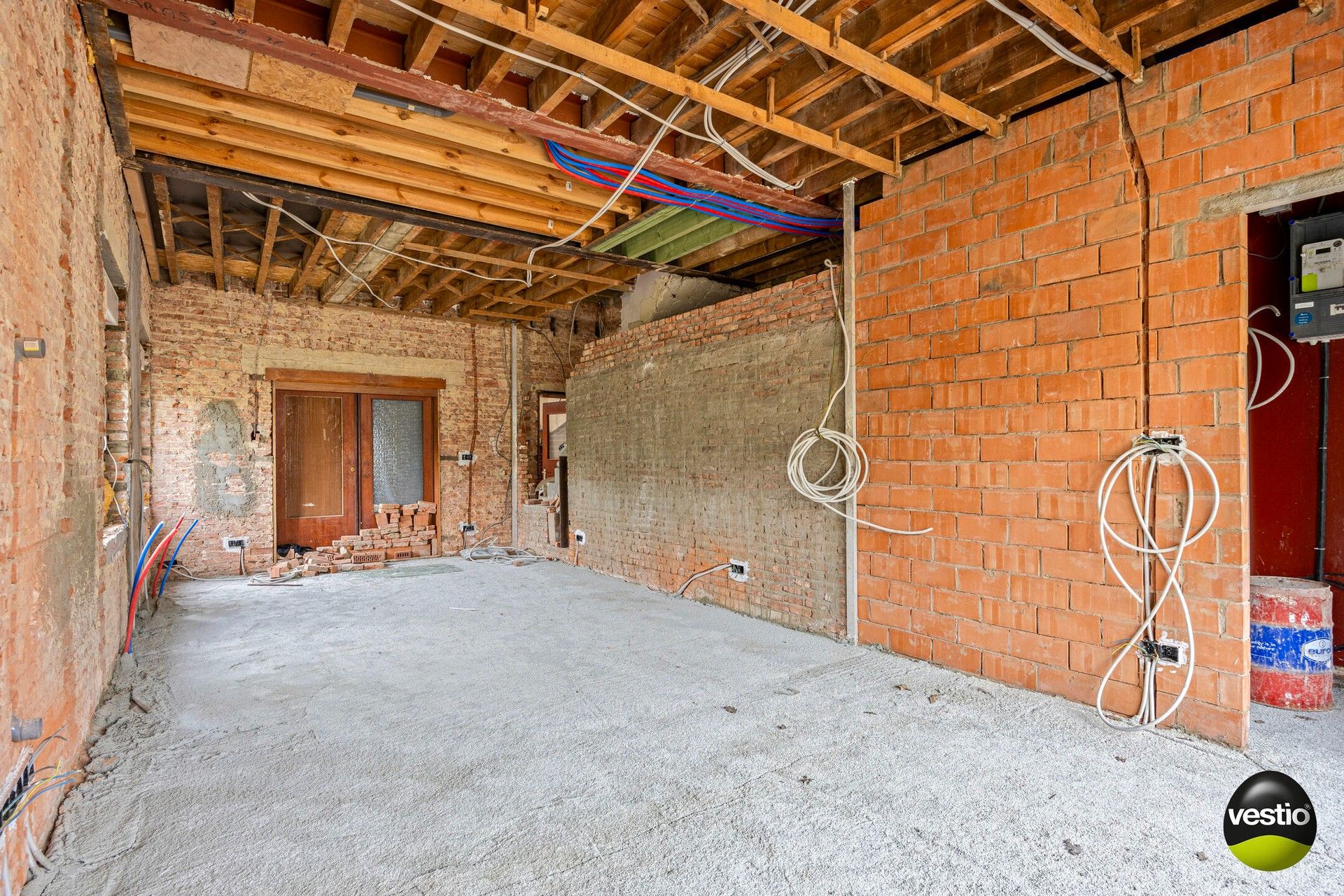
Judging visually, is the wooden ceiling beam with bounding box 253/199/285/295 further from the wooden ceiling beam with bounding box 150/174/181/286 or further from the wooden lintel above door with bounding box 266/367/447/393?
the wooden lintel above door with bounding box 266/367/447/393

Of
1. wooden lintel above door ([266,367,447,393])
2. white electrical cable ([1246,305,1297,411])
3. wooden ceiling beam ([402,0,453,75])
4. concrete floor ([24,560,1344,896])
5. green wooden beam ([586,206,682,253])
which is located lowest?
concrete floor ([24,560,1344,896])

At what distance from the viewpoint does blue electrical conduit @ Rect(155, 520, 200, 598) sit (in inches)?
230

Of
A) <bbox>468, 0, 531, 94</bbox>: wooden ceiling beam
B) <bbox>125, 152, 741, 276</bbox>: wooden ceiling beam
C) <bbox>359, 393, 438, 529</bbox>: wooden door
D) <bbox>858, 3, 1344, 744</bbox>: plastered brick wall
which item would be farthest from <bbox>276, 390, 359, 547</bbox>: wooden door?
<bbox>858, 3, 1344, 744</bbox>: plastered brick wall

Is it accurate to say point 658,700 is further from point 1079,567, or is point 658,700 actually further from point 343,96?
point 343,96

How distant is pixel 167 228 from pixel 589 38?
13.8ft

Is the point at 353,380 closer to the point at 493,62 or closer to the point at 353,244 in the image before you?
the point at 353,244

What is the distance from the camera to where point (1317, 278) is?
9.34 ft

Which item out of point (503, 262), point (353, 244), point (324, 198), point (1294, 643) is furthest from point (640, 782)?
point (353, 244)

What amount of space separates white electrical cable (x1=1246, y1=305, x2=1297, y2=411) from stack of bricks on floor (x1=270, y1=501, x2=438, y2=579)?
7.52 meters

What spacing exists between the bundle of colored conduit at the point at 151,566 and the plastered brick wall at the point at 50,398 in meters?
1.17

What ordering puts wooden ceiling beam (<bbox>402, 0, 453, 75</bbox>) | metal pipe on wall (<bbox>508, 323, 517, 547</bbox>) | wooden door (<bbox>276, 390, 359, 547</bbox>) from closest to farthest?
wooden ceiling beam (<bbox>402, 0, 453, 75</bbox>) → wooden door (<bbox>276, 390, 359, 547</bbox>) → metal pipe on wall (<bbox>508, 323, 517, 547</bbox>)

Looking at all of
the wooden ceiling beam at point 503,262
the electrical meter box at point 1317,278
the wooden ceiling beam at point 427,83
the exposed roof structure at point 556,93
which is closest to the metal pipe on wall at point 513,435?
the wooden ceiling beam at point 503,262

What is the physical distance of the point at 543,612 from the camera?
509 centimetres

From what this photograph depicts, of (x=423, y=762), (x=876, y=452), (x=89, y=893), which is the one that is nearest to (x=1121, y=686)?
(x=876, y=452)
